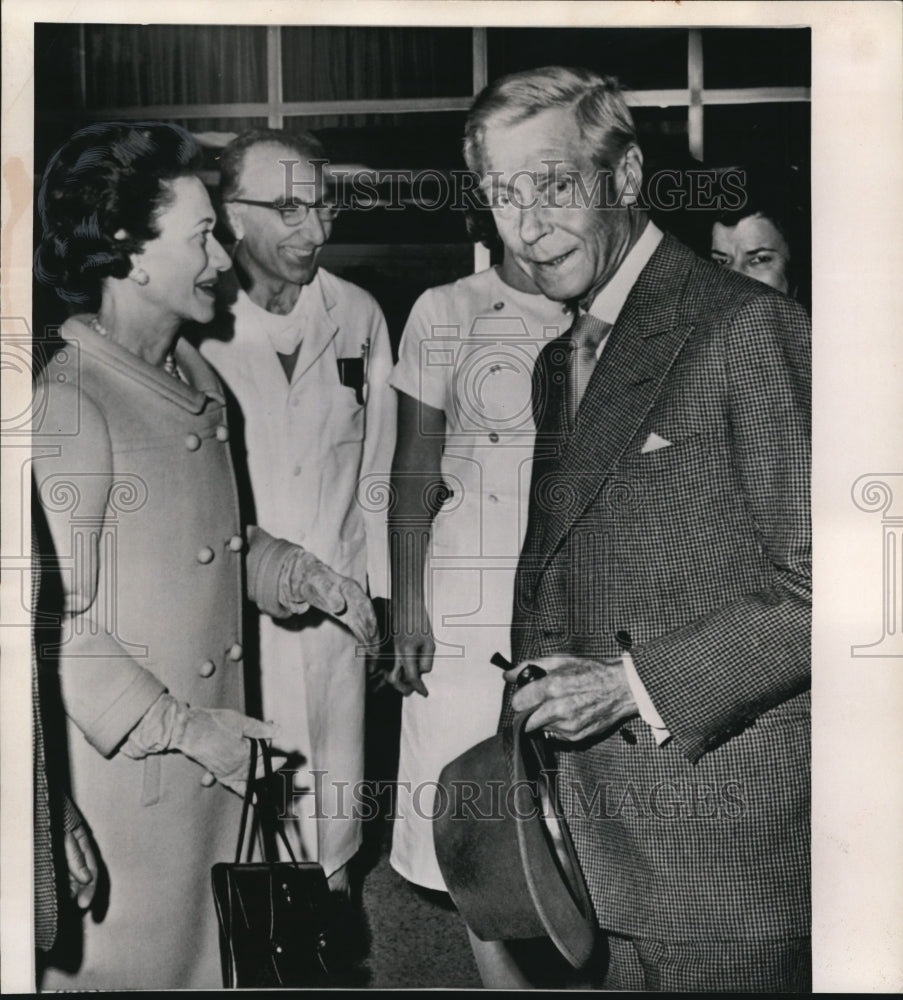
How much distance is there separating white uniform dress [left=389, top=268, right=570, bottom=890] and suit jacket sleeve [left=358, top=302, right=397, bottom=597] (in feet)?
Answer: 0.12

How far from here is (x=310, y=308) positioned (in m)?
2.54

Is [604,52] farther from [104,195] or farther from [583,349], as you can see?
[104,195]

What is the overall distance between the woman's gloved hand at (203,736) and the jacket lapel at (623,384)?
0.72m

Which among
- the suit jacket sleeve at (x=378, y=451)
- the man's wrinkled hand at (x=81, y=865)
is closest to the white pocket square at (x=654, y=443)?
the suit jacket sleeve at (x=378, y=451)

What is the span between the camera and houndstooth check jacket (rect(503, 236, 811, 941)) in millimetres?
2439

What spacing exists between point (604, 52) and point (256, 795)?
1685 mm

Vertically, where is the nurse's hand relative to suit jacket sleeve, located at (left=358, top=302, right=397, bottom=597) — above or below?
below

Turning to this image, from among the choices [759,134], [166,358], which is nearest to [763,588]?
[759,134]

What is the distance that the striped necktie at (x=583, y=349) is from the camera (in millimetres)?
2504

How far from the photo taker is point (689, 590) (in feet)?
8.00

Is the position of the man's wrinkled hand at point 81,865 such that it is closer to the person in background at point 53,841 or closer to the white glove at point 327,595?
the person in background at point 53,841

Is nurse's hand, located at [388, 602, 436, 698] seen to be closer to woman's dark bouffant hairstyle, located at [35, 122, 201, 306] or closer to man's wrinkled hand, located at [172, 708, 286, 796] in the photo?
man's wrinkled hand, located at [172, 708, 286, 796]

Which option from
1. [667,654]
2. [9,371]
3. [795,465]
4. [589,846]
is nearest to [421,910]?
[589,846]

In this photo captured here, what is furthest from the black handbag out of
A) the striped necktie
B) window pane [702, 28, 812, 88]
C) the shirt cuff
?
window pane [702, 28, 812, 88]
